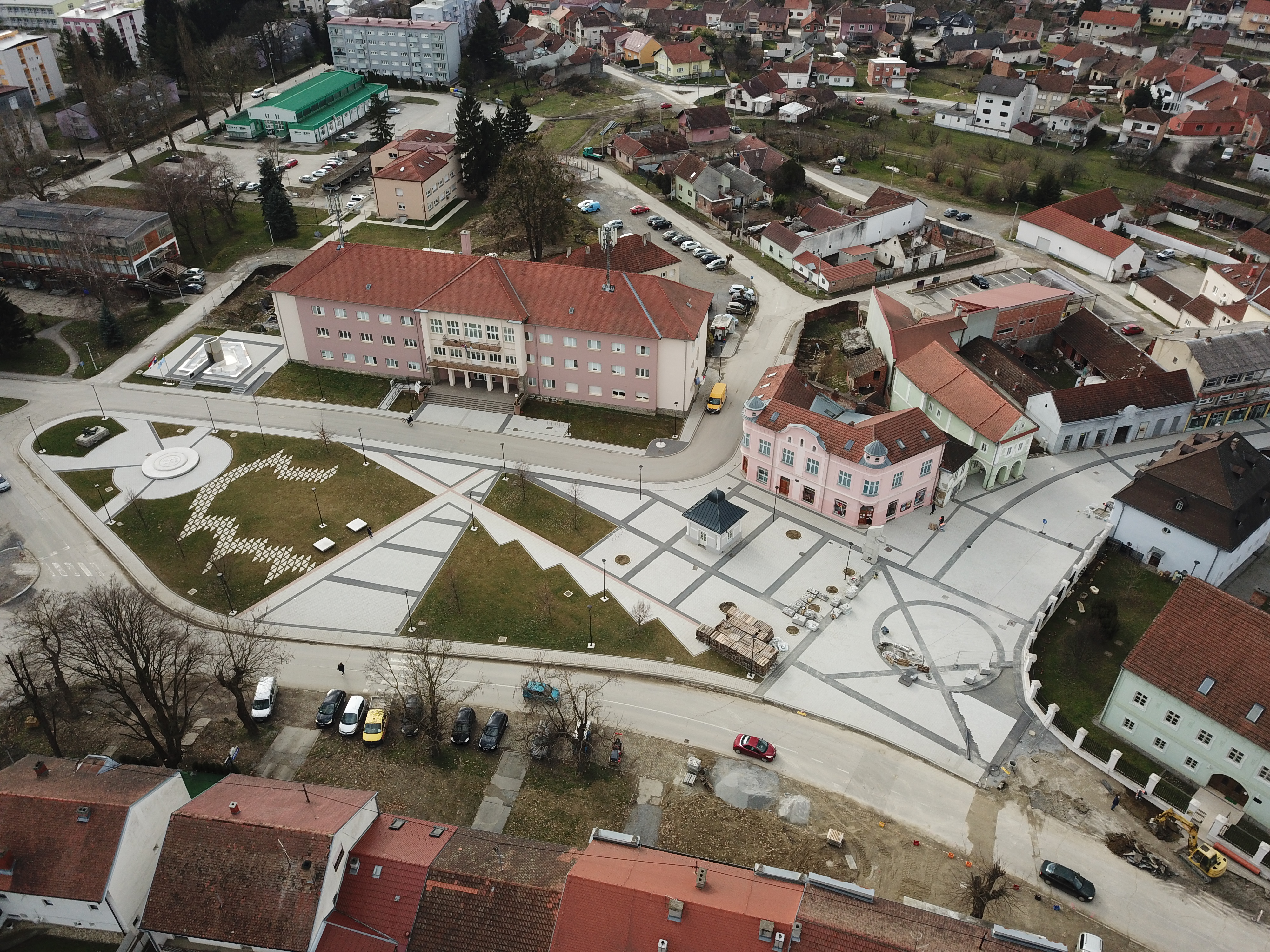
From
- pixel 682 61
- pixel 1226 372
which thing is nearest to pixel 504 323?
pixel 1226 372

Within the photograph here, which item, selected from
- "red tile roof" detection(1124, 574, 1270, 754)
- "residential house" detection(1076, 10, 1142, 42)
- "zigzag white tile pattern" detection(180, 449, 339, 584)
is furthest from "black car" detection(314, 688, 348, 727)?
"residential house" detection(1076, 10, 1142, 42)

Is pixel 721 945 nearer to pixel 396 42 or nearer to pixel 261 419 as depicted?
pixel 261 419

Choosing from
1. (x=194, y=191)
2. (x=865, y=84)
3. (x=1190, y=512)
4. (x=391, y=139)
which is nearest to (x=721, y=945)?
(x=1190, y=512)

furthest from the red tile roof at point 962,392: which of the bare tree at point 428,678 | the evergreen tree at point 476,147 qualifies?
the evergreen tree at point 476,147

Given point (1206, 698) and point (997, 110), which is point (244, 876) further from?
point (997, 110)

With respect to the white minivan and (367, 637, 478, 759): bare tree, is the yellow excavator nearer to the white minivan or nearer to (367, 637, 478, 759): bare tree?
(367, 637, 478, 759): bare tree

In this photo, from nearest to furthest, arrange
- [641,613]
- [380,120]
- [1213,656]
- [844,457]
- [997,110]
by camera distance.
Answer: [1213,656] → [641,613] → [844,457] → [380,120] → [997,110]
